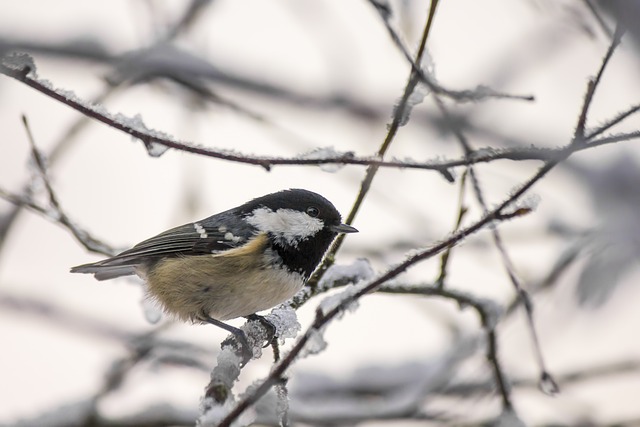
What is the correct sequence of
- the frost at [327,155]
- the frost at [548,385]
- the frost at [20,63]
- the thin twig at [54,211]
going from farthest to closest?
the thin twig at [54,211]
the frost at [548,385]
the frost at [327,155]
the frost at [20,63]

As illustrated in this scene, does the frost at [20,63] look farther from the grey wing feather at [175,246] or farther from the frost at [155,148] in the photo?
the grey wing feather at [175,246]

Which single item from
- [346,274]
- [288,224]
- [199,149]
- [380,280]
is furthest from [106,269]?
[380,280]

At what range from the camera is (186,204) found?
3.96m

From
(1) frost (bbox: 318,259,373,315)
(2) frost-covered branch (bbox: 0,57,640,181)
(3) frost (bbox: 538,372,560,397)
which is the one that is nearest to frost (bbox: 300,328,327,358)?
(2) frost-covered branch (bbox: 0,57,640,181)

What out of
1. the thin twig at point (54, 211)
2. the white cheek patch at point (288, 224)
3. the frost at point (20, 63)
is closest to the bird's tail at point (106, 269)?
the thin twig at point (54, 211)

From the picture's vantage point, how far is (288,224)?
3.16 meters

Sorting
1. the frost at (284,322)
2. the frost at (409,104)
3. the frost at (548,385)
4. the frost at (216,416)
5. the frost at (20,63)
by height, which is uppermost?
the frost at (409,104)

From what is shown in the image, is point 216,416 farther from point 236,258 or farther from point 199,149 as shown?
point 236,258

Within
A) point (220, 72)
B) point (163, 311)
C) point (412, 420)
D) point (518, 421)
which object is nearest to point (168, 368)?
point (163, 311)

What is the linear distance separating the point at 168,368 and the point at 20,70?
210 cm

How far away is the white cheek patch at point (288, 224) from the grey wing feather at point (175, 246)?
6cm

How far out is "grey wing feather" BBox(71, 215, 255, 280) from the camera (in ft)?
10.3

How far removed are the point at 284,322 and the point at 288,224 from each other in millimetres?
680

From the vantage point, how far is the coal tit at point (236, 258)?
115 inches
